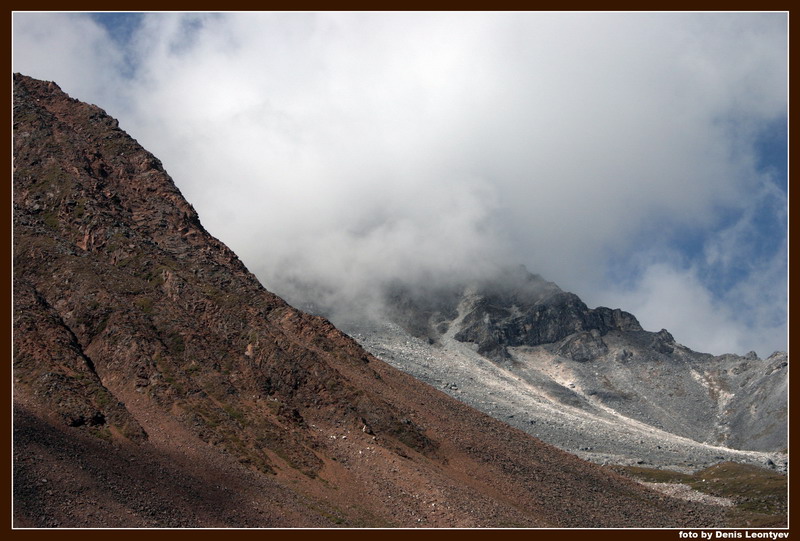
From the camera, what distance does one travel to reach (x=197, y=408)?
73.4 meters

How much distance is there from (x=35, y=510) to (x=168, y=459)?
1453 cm

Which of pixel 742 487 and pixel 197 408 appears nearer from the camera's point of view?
pixel 197 408

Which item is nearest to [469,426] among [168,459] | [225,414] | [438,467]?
[438,467]

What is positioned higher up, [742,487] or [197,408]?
[742,487]

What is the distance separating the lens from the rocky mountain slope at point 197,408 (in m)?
60.0

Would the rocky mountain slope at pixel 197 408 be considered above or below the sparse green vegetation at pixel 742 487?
below

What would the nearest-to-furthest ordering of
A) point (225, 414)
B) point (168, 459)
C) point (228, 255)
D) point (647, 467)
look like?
point (168, 459), point (225, 414), point (228, 255), point (647, 467)

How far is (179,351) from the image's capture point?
269 ft

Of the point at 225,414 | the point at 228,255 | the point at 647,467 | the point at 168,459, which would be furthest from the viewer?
the point at 647,467

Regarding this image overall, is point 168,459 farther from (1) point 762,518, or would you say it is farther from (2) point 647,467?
(2) point 647,467

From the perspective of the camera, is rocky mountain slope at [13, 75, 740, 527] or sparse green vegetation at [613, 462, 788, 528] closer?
rocky mountain slope at [13, 75, 740, 527]

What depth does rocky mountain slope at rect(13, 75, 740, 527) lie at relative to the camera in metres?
60.0

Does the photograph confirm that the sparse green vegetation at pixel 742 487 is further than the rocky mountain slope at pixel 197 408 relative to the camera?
Yes

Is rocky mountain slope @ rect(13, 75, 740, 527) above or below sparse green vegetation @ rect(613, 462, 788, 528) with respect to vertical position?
below
